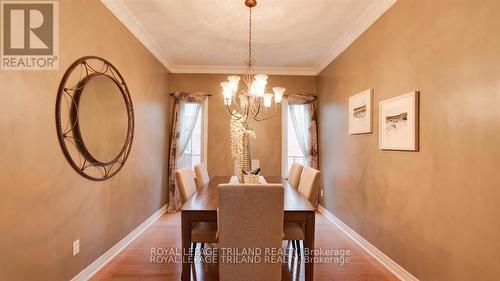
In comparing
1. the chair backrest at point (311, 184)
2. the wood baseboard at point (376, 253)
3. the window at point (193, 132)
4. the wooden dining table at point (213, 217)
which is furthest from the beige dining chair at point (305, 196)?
the window at point (193, 132)

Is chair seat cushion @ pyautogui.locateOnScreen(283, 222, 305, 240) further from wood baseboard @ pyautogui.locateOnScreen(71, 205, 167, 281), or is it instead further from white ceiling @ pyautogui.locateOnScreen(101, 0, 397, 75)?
white ceiling @ pyautogui.locateOnScreen(101, 0, 397, 75)

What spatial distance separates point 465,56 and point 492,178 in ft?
2.70

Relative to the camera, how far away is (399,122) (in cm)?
234

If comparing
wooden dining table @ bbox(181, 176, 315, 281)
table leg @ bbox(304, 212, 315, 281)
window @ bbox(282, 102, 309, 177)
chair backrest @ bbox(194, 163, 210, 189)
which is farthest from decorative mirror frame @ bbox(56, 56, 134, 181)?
window @ bbox(282, 102, 309, 177)

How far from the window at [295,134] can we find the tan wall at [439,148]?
1.84 metres

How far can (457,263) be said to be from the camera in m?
1.75

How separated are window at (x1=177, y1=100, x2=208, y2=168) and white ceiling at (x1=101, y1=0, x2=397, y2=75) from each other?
2.84 feet

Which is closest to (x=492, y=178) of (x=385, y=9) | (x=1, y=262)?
(x=385, y=9)

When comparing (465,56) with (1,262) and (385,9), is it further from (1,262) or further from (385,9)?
(1,262)

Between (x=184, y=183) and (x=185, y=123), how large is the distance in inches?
96.1

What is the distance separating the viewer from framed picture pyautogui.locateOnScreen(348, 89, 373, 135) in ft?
9.53

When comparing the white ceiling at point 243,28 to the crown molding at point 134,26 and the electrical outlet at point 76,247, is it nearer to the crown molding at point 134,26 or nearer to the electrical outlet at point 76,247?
the crown molding at point 134,26

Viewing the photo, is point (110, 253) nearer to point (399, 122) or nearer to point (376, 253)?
point (376, 253)

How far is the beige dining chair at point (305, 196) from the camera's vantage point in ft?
7.23
